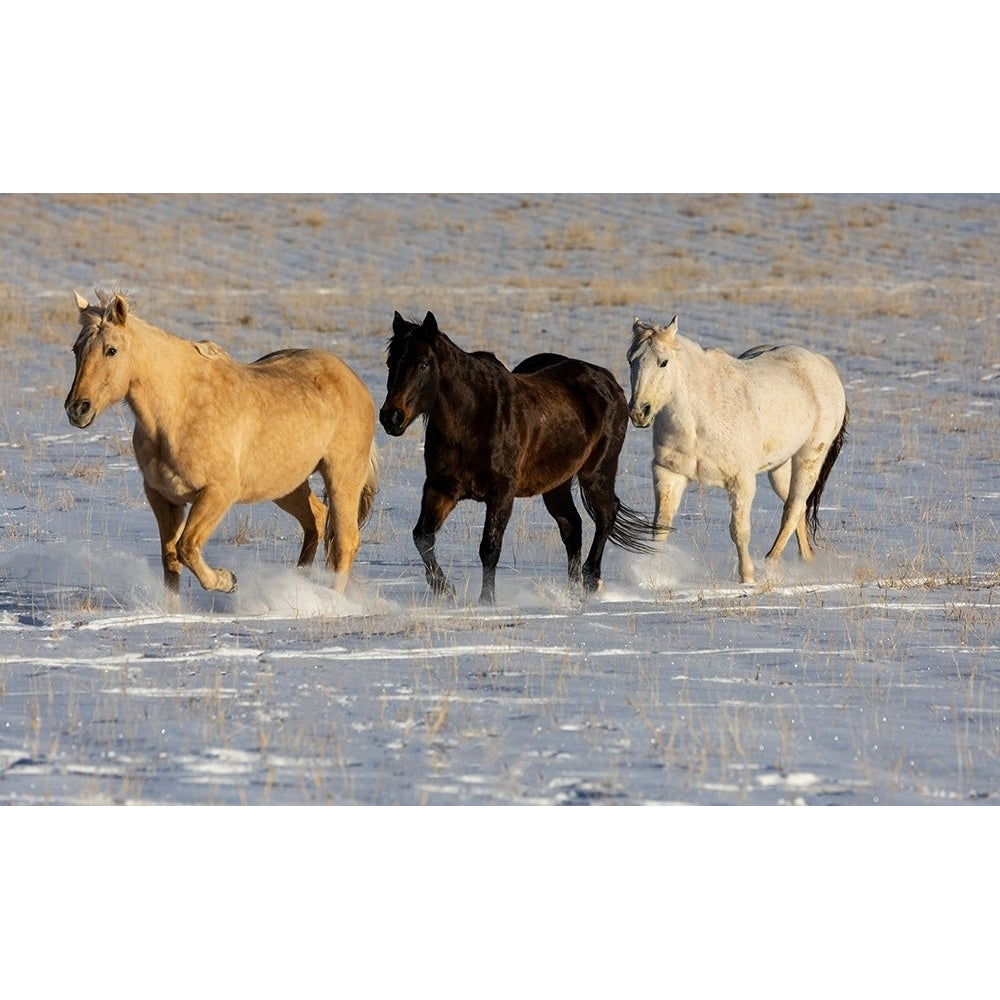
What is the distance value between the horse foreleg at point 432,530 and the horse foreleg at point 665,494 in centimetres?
148

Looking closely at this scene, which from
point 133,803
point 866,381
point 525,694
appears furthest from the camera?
point 866,381

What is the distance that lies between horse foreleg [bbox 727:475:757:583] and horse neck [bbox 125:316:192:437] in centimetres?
355

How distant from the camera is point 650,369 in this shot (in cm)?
894

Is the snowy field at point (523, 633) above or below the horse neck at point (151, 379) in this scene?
below

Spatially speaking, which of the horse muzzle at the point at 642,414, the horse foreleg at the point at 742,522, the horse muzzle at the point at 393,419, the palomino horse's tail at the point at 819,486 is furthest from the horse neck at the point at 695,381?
the horse muzzle at the point at 393,419

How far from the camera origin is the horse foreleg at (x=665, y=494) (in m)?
9.30

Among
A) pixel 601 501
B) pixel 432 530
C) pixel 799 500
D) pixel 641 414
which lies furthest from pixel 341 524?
pixel 799 500

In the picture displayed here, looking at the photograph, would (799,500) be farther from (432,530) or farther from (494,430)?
(432,530)

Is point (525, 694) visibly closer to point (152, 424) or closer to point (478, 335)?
point (152, 424)

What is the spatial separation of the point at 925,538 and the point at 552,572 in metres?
2.99

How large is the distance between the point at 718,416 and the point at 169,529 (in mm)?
3458

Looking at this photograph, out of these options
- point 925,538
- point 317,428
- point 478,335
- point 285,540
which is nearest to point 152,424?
point 317,428

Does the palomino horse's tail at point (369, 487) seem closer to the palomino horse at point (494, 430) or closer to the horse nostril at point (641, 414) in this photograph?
the palomino horse at point (494, 430)

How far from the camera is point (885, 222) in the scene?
2816 centimetres
